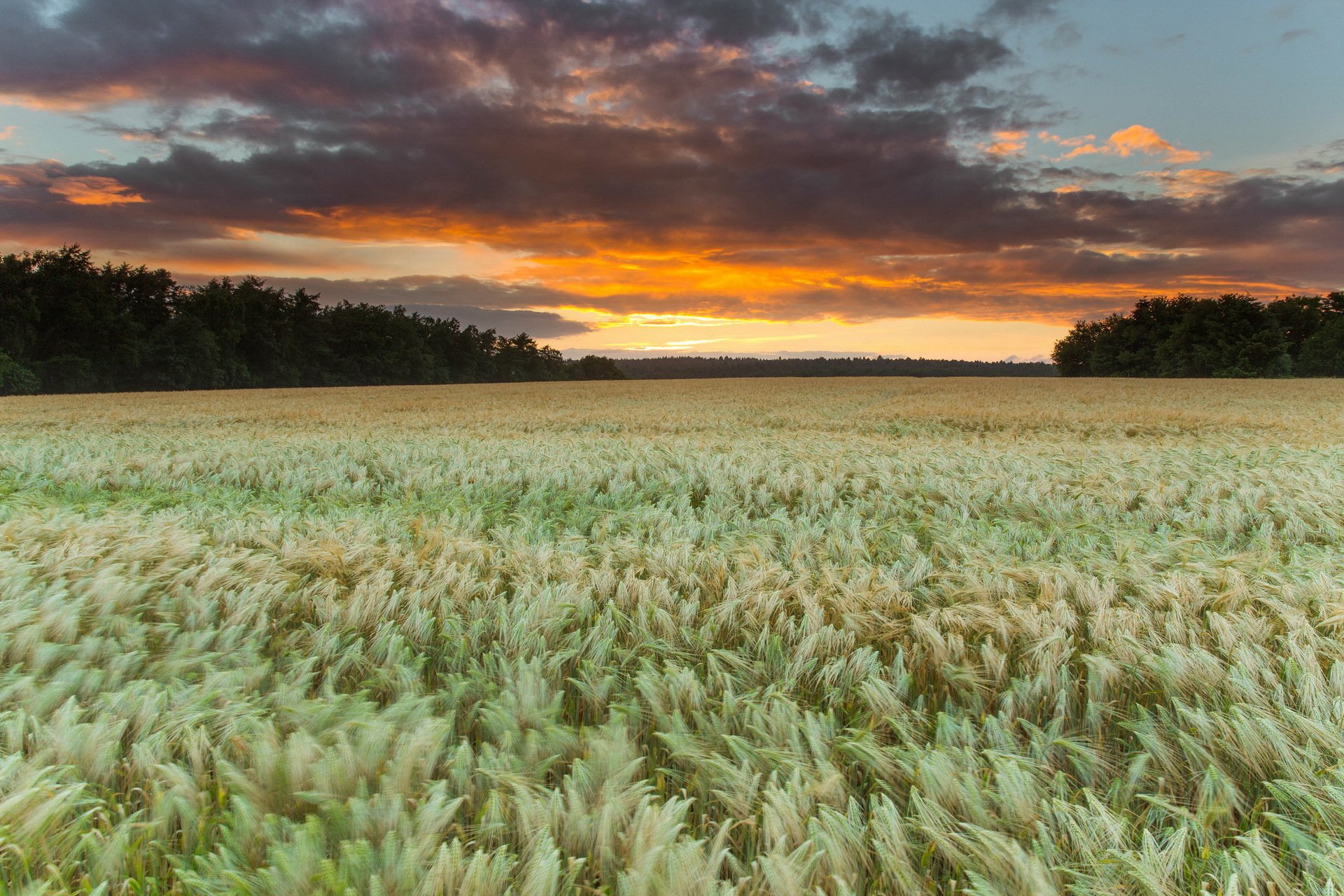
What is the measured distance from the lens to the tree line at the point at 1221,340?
3184 inches

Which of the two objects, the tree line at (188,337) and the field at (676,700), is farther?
the tree line at (188,337)

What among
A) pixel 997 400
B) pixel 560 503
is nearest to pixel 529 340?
pixel 997 400

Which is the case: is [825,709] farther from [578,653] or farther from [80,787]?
[80,787]

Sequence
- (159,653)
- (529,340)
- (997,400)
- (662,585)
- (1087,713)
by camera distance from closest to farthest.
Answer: (1087,713) → (159,653) → (662,585) → (997,400) → (529,340)

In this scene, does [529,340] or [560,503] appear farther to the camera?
[529,340]

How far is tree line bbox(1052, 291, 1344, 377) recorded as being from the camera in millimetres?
80875

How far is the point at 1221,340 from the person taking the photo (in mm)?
83938

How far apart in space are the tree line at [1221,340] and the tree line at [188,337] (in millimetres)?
93895

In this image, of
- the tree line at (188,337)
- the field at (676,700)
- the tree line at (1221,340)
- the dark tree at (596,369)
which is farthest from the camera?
the dark tree at (596,369)

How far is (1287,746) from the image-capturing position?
4.49 ft

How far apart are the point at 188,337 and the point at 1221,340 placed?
118 meters

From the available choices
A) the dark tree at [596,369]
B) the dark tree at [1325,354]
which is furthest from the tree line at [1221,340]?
the dark tree at [596,369]

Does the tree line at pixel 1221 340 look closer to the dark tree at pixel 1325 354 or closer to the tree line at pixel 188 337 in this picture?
the dark tree at pixel 1325 354

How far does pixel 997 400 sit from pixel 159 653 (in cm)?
2386
